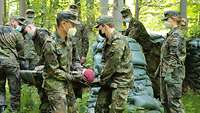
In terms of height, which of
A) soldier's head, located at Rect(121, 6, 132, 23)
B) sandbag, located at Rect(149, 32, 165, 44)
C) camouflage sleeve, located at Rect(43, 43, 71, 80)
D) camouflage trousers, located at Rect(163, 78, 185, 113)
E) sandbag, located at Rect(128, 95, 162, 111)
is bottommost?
sandbag, located at Rect(128, 95, 162, 111)

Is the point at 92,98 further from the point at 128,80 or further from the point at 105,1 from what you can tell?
the point at 105,1

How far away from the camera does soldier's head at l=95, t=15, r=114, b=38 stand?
6316 millimetres

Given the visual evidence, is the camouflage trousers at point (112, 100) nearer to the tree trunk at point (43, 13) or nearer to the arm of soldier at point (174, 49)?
the arm of soldier at point (174, 49)

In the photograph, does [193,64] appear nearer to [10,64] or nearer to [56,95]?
[10,64]

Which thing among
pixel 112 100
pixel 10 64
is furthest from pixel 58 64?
pixel 10 64

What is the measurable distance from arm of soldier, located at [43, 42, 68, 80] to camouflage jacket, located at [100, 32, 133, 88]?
67 cm

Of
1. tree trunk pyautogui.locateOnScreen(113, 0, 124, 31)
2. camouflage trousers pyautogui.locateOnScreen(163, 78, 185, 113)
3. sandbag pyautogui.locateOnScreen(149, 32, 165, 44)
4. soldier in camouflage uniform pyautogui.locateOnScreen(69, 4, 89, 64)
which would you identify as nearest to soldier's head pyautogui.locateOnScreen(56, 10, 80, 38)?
camouflage trousers pyautogui.locateOnScreen(163, 78, 185, 113)

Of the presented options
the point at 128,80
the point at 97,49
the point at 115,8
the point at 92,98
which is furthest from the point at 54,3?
the point at 128,80

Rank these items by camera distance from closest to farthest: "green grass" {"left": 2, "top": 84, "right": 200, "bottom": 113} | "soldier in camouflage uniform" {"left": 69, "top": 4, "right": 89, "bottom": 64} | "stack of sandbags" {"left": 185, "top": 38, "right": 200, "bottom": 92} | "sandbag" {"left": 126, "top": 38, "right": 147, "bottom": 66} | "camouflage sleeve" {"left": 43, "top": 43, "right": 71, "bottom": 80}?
"camouflage sleeve" {"left": 43, "top": 43, "right": 71, "bottom": 80} → "green grass" {"left": 2, "top": 84, "right": 200, "bottom": 113} → "sandbag" {"left": 126, "top": 38, "right": 147, "bottom": 66} → "soldier in camouflage uniform" {"left": 69, "top": 4, "right": 89, "bottom": 64} → "stack of sandbags" {"left": 185, "top": 38, "right": 200, "bottom": 92}

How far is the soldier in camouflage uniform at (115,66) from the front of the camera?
639 centimetres

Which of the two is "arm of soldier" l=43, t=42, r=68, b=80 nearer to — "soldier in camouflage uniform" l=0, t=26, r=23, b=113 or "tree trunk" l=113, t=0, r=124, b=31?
"soldier in camouflage uniform" l=0, t=26, r=23, b=113

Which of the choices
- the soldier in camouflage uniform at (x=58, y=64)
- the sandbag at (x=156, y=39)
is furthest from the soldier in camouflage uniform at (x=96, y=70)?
the sandbag at (x=156, y=39)

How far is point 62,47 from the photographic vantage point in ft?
20.2

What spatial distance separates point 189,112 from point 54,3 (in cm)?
638
